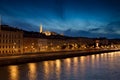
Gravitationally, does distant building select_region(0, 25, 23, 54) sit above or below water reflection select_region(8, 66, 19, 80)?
above

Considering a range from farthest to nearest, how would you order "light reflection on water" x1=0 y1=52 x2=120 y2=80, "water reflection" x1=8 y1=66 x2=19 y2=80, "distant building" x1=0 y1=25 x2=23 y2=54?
"distant building" x1=0 y1=25 x2=23 y2=54 → "light reflection on water" x1=0 y1=52 x2=120 y2=80 → "water reflection" x1=8 y1=66 x2=19 y2=80

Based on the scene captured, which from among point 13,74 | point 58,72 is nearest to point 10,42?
point 58,72

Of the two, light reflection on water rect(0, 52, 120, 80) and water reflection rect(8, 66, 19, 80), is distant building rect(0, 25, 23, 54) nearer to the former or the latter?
light reflection on water rect(0, 52, 120, 80)

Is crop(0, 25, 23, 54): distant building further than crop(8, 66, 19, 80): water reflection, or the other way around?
crop(0, 25, 23, 54): distant building

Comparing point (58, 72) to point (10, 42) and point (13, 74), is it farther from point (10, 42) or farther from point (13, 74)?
point (10, 42)

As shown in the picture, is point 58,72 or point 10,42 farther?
point 10,42

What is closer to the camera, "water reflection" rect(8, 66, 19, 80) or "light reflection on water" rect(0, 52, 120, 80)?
"water reflection" rect(8, 66, 19, 80)

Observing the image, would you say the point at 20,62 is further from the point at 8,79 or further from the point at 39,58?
the point at 8,79

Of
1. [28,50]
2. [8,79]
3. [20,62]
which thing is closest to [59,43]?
[28,50]

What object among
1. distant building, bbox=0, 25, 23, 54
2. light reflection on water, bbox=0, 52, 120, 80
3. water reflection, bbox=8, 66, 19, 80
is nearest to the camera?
water reflection, bbox=8, 66, 19, 80

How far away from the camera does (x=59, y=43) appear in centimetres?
10675

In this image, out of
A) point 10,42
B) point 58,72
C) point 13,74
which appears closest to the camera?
point 13,74

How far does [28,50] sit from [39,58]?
25.7 metres

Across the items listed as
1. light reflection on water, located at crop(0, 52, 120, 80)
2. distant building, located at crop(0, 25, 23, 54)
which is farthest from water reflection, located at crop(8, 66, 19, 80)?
distant building, located at crop(0, 25, 23, 54)
